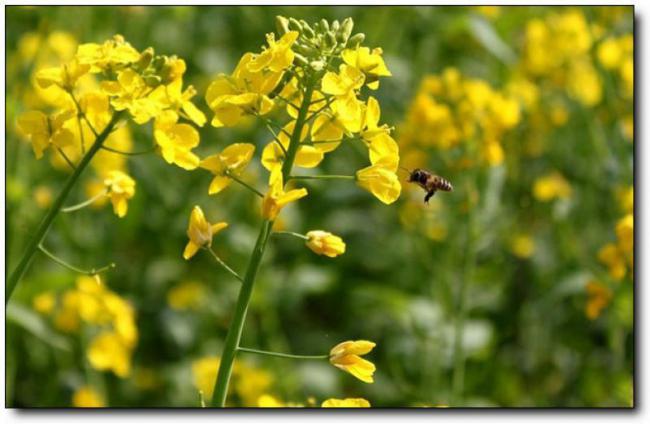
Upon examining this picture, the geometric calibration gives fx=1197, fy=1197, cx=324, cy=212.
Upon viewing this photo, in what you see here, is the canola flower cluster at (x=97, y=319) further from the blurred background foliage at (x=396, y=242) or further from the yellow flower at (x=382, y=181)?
the yellow flower at (x=382, y=181)

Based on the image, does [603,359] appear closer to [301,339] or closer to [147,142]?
[301,339]

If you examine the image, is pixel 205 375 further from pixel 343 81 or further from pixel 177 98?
pixel 343 81

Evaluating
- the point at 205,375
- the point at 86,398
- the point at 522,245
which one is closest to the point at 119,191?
the point at 86,398

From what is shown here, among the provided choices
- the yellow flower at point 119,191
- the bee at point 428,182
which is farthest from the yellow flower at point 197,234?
the bee at point 428,182

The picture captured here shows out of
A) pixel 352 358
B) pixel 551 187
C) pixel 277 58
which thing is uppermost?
pixel 551 187

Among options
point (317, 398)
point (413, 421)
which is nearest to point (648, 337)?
point (413, 421)
